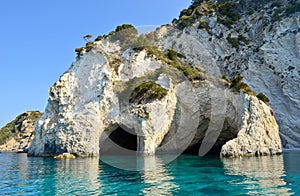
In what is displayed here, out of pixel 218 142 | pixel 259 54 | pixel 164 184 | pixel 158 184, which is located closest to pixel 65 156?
pixel 218 142

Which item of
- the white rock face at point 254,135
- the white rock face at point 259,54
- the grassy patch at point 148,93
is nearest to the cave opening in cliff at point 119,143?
the grassy patch at point 148,93

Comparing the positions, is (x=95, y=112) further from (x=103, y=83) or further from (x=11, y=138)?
(x=11, y=138)

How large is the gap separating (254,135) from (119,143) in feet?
57.1

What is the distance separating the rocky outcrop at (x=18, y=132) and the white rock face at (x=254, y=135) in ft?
196

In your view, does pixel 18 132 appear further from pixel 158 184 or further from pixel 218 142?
pixel 158 184

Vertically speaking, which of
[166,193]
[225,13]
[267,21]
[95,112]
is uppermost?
Answer: [225,13]

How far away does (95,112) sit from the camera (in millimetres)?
30953

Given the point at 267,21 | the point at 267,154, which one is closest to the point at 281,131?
the point at 267,154

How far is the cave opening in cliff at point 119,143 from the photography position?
3334 cm

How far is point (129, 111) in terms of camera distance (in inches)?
1193

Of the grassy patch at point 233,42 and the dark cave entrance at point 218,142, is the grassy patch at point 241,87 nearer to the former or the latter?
the dark cave entrance at point 218,142

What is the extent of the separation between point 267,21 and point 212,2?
17997mm

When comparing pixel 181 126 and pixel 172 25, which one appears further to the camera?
pixel 172 25

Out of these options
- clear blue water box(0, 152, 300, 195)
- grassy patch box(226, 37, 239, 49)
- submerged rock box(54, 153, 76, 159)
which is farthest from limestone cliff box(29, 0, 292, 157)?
clear blue water box(0, 152, 300, 195)
